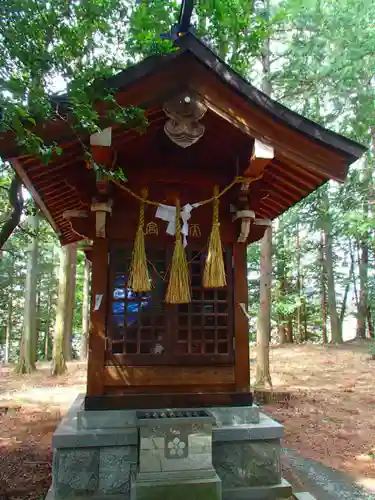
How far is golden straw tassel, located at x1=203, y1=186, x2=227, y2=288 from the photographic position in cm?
370

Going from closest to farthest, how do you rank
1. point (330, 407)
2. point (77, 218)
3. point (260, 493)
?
point (260, 493), point (77, 218), point (330, 407)

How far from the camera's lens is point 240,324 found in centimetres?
402

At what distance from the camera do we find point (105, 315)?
3.81 meters

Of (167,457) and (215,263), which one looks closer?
(167,457)

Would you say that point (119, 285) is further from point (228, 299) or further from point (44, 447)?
point (44, 447)

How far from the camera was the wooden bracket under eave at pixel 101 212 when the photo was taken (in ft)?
12.1

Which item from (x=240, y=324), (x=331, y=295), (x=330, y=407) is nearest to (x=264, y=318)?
(x=330, y=407)

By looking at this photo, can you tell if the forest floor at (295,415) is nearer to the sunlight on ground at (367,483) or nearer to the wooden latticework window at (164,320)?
the sunlight on ground at (367,483)

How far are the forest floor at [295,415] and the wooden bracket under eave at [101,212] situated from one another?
9.42ft

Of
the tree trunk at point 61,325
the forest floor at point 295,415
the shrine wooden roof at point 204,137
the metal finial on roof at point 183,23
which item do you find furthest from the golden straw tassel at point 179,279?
the tree trunk at point 61,325

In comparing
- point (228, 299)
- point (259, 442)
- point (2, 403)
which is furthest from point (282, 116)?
point (2, 403)

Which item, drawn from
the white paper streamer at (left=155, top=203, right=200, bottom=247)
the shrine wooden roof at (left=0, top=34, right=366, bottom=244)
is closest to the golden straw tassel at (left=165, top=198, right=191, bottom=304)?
the white paper streamer at (left=155, top=203, right=200, bottom=247)

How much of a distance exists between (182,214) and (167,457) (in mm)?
2231

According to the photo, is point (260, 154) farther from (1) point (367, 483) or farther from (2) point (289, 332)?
(2) point (289, 332)
